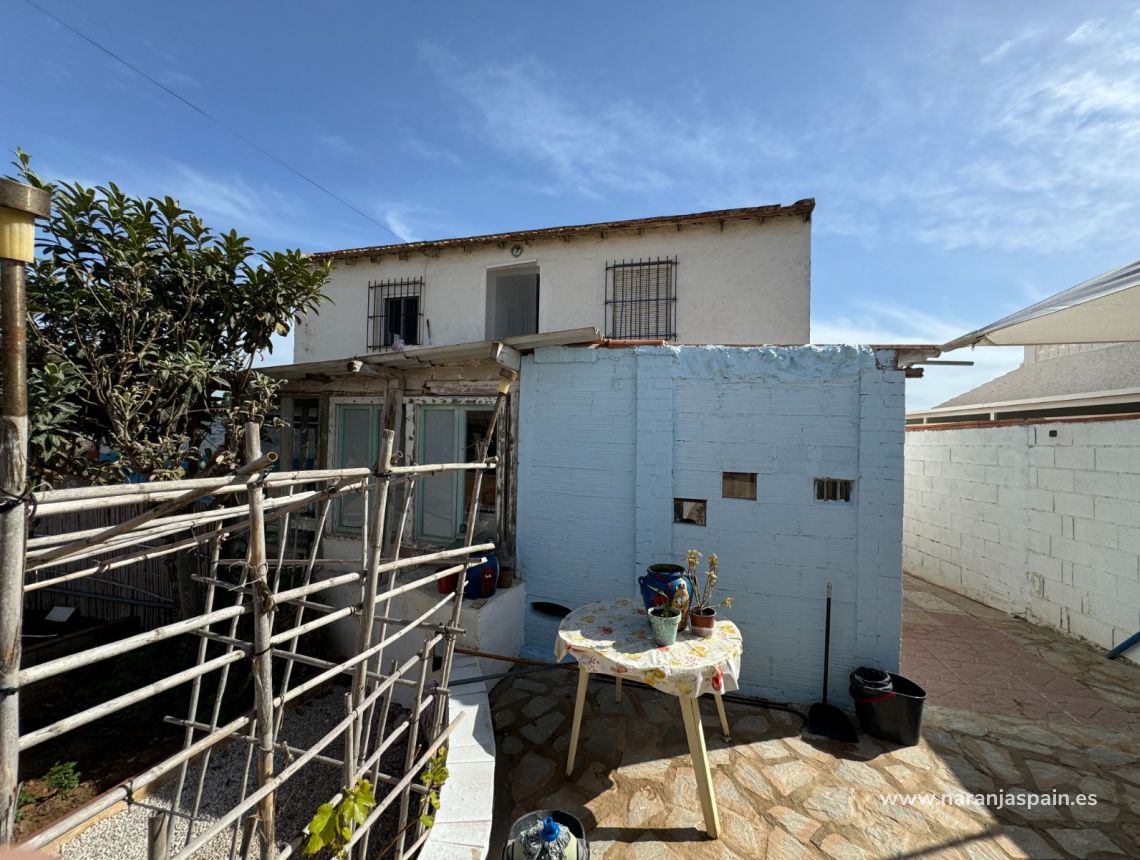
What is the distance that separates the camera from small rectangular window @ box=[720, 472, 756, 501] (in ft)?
17.4

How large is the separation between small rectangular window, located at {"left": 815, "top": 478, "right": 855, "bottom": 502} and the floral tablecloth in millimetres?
1841

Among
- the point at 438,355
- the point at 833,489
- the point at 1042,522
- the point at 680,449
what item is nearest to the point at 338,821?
the point at 680,449

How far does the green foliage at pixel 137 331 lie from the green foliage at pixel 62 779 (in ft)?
8.60

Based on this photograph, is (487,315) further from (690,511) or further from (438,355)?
(690,511)

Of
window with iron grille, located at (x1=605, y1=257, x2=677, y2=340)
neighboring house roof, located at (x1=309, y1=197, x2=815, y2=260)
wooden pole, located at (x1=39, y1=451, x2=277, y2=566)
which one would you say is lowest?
wooden pole, located at (x1=39, y1=451, x2=277, y2=566)

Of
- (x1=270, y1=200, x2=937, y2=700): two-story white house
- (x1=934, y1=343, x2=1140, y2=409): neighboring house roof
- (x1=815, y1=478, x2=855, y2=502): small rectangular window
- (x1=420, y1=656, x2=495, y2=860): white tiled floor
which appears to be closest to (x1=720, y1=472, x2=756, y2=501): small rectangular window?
(x1=270, y1=200, x2=937, y2=700): two-story white house

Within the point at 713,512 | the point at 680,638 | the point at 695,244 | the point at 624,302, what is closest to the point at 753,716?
the point at 680,638

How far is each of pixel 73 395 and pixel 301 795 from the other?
13.5 ft

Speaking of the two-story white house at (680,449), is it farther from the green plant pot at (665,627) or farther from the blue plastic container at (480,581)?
the green plant pot at (665,627)

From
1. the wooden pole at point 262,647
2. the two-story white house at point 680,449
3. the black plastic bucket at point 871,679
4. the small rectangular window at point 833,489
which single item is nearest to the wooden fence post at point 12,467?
the wooden pole at point 262,647

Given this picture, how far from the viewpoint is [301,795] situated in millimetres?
4152

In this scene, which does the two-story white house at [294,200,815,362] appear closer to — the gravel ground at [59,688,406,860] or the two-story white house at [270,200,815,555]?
the two-story white house at [270,200,815,555]

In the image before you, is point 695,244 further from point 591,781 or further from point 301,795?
point 301,795

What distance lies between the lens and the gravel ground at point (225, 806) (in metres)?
3.67
